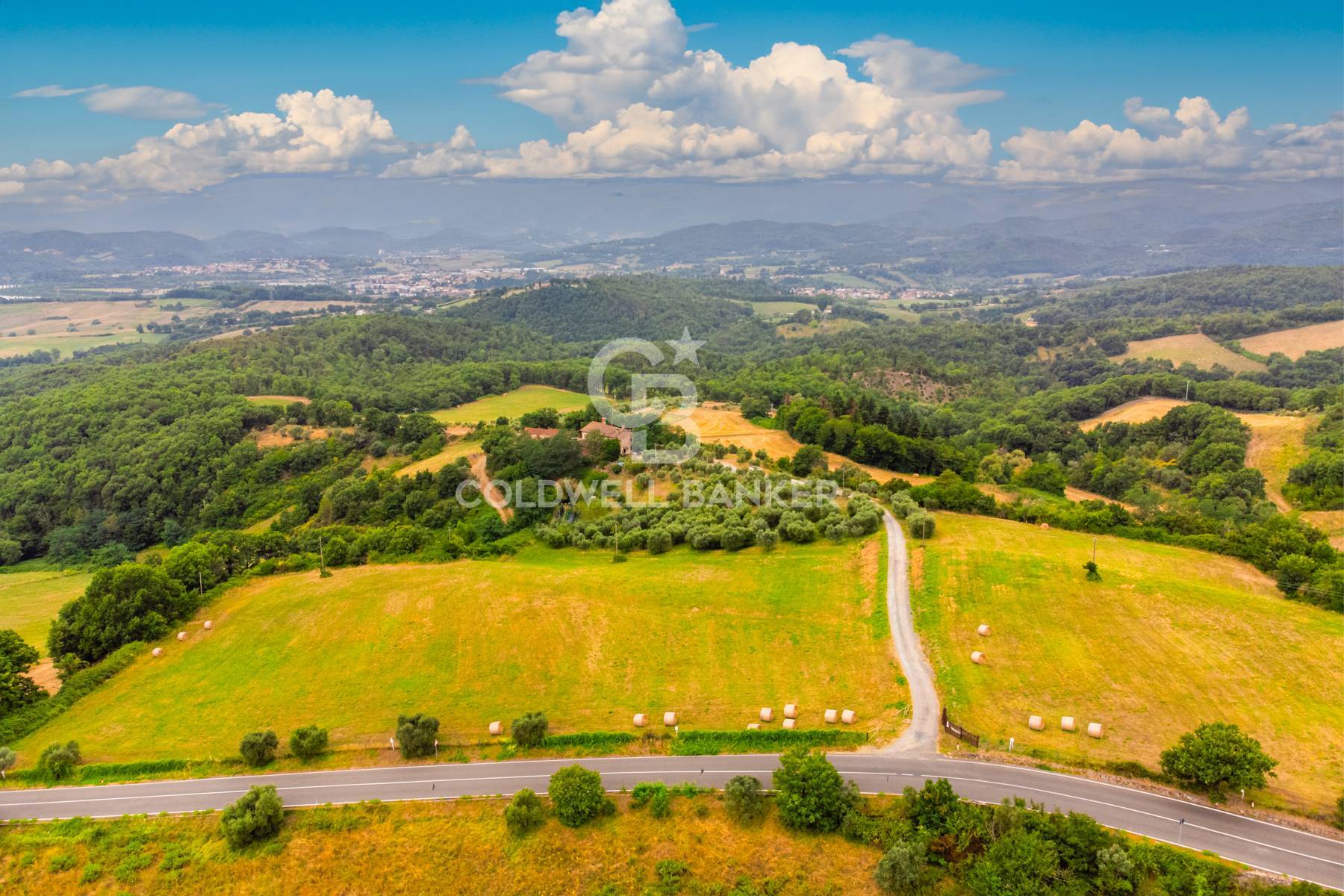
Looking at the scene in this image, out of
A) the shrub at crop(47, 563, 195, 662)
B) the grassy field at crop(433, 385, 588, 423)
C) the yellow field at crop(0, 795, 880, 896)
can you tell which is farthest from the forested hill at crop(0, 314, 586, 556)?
the yellow field at crop(0, 795, 880, 896)

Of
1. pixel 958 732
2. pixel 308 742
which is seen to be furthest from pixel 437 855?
pixel 958 732

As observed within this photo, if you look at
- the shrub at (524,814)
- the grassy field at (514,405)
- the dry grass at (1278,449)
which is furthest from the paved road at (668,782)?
the grassy field at (514,405)

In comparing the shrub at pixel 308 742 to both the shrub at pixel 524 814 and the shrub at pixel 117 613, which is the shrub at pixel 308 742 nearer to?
the shrub at pixel 524 814

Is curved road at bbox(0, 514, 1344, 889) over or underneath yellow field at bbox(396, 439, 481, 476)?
underneath

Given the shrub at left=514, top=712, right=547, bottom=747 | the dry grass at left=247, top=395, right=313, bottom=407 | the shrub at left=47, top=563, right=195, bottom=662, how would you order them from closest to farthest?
the shrub at left=514, top=712, right=547, bottom=747 → the shrub at left=47, top=563, right=195, bottom=662 → the dry grass at left=247, top=395, right=313, bottom=407

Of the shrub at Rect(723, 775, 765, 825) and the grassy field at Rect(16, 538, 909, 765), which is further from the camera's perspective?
the grassy field at Rect(16, 538, 909, 765)

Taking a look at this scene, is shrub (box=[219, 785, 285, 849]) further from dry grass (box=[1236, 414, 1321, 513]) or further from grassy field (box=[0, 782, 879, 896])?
dry grass (box=[1236, 414, 1321, 513])
